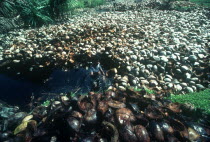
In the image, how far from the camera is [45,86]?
4117mm

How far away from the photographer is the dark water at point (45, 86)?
12.5 ft

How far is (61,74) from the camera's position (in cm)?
452

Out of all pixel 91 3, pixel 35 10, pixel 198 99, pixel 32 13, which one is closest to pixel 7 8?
pixel 32 13

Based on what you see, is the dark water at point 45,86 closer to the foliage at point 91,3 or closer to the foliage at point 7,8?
the foliage at point 7,8

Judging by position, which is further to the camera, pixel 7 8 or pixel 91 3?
pixel 91 3

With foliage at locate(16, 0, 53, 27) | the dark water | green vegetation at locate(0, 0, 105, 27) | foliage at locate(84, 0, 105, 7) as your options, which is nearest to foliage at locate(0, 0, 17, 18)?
green vegetation at locate(0, 0, 105, 27)

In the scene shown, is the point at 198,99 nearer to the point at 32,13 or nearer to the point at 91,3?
the point at 32,13

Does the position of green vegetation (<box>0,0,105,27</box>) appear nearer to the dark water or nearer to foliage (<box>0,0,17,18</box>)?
foliage (<box>0,0,17,18</box>)

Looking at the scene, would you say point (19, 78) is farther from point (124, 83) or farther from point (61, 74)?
point (124, 83)

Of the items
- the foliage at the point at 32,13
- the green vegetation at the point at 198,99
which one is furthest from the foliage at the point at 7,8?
the green vegetation at the point at 198,99

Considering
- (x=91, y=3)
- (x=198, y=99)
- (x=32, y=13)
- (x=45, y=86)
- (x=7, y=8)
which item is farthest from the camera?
(x=91, y=3)

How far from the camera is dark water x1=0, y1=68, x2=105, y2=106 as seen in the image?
3821 mm

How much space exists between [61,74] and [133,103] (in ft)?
8.41

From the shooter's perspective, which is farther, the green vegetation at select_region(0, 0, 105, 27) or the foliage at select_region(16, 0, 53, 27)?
the foliage at select_region(16, 0, 53, 27)
